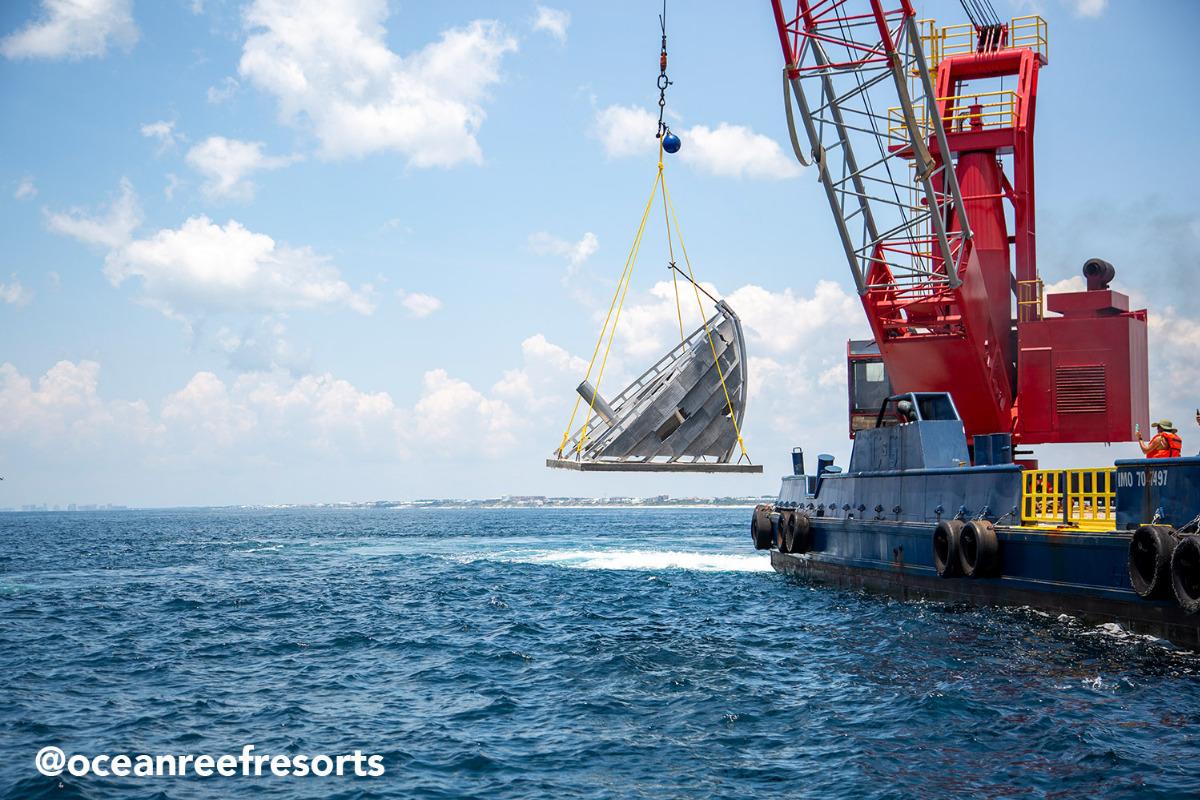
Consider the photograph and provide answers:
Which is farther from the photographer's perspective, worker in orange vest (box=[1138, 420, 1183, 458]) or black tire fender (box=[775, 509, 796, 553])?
black tire fender (box=[775, 509, 796, 553])

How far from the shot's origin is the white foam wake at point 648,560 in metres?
38.4

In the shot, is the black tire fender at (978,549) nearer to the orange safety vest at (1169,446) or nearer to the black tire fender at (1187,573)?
the orange safety vest at (1169,446)

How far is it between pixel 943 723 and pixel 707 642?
707 centimetres

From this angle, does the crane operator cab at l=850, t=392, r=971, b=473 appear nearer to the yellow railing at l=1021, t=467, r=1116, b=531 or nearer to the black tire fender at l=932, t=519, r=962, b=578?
the black tire fender at l=932, t=519, r=962, b=578

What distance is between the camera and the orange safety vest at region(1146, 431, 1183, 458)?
57.4ft

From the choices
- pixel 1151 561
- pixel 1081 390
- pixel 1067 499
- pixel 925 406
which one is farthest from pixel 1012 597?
pixel 1081 390

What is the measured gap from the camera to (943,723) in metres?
12.1

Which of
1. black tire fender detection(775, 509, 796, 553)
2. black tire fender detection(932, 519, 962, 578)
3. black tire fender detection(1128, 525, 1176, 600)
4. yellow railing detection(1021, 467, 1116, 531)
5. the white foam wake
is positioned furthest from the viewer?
the white foam wake

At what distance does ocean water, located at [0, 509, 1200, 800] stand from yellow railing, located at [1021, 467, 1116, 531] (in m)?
1.74

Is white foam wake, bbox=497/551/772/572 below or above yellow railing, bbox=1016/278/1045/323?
below

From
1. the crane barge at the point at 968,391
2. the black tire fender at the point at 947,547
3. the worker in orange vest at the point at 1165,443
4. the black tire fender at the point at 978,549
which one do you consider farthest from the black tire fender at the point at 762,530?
the worker in orange vest at the point at 1165,443

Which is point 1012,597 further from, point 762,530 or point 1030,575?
point 762,530

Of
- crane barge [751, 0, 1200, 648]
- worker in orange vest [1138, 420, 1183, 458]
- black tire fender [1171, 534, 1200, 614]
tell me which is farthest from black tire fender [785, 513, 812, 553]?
black tire fender [1171, 534, 1200, 614]

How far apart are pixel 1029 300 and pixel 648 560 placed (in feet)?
63.6
